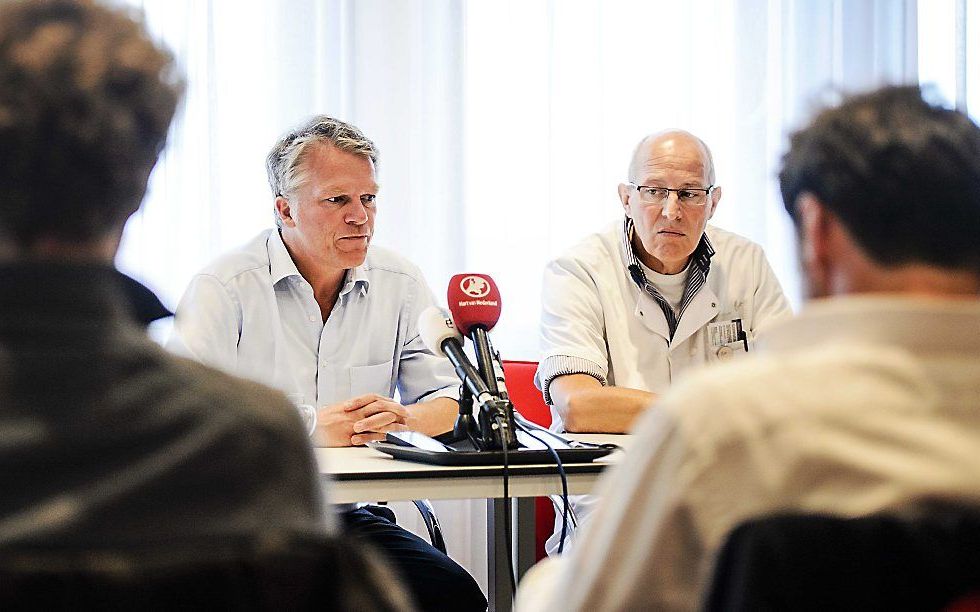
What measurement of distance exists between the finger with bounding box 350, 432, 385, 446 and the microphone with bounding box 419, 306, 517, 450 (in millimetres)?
290

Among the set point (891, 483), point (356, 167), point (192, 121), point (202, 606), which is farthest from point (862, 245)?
point (192, 121)

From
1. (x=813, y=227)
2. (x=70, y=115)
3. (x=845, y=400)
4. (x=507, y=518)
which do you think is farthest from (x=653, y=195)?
(x=70, y=115)

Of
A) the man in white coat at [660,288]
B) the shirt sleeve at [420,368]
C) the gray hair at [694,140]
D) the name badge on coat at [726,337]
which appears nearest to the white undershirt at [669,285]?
the man in white coat at [660,288]

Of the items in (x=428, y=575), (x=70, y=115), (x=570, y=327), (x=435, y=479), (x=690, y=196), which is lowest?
(x=428, y=575)

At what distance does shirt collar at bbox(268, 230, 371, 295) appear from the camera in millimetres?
2750

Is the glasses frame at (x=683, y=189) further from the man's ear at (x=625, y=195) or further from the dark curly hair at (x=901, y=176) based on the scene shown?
the dark curly hair at (x=901, y=176)

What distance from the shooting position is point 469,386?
2.04 m

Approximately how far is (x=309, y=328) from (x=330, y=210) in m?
0.30

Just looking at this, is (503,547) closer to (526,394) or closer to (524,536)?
(524,536)

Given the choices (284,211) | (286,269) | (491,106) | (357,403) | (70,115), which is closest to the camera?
(70,115)

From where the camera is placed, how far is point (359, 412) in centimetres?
232

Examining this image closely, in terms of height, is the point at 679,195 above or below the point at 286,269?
above

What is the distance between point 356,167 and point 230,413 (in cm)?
204

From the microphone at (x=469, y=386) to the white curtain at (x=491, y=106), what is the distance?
162 cm
